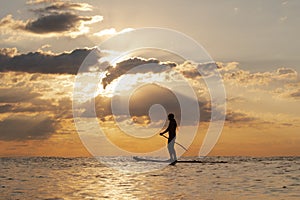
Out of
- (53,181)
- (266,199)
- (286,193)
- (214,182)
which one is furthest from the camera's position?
(53,181)

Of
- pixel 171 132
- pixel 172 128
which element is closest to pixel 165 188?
pixel 171 132

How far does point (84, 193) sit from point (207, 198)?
5.23 metres

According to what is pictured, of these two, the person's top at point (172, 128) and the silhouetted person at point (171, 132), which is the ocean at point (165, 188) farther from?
the person's top at point (172, 128)

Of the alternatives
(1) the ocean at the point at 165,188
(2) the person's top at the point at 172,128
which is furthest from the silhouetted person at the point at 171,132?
(1) the ocean at the point at 165,188

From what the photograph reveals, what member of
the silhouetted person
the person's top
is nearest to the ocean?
the silhouetted person

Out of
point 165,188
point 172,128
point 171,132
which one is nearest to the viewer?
point 165,188

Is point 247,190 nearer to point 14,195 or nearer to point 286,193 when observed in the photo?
point 286,193

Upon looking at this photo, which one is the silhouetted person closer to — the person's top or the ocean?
the person's top

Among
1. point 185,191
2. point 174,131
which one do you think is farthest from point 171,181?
point 174,131

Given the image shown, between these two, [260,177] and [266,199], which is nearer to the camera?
[266,199]

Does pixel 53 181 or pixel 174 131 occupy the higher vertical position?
pixel 174 131

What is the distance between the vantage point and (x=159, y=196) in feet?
66.8

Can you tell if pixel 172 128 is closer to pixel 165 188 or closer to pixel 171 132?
pixel 171 132

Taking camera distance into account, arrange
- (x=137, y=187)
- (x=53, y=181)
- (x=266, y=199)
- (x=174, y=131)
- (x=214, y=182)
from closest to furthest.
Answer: (x=266, y=199) < (x=137, y=187) < (x=214, y=182) < (x=53, y=181) < (x=174, y=131)
